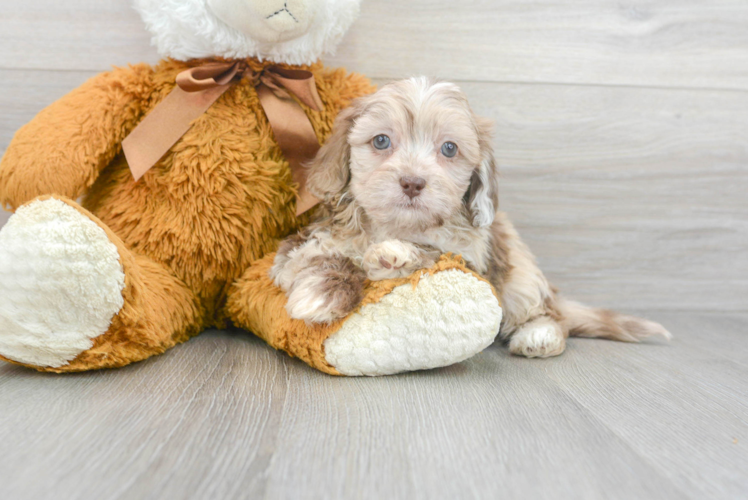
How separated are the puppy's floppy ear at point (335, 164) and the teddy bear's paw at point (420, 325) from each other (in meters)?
0.35

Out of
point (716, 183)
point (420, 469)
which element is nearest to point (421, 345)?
point (420, 469)

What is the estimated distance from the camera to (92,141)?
1523 millimetres

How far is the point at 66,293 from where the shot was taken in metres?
1.18

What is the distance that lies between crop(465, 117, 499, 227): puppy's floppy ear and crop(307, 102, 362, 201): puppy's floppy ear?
33 cm

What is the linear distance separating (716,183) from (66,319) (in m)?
2.26

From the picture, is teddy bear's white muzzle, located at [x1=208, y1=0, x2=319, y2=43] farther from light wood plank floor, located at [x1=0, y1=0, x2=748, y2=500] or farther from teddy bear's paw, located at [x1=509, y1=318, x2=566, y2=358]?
teddy bear's paw, located at [x1=509, y1=318, x2=566, y2=358]

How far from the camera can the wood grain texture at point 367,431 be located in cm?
88

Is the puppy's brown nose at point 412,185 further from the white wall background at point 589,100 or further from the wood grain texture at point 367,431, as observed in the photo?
the white wall background at point 589,100

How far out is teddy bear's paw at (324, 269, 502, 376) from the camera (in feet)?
4.21

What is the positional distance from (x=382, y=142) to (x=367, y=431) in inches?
27.9

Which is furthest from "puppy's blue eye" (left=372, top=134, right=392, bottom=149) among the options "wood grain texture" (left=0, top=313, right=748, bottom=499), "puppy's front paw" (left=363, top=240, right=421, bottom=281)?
"wood grain texture" (left=0, top=313, right=748, bottom=499)

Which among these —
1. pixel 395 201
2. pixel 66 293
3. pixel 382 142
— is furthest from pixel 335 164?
pixel 66 293

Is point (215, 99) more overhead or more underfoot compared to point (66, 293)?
more overhead

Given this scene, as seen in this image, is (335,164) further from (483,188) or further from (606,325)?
(606,325)
